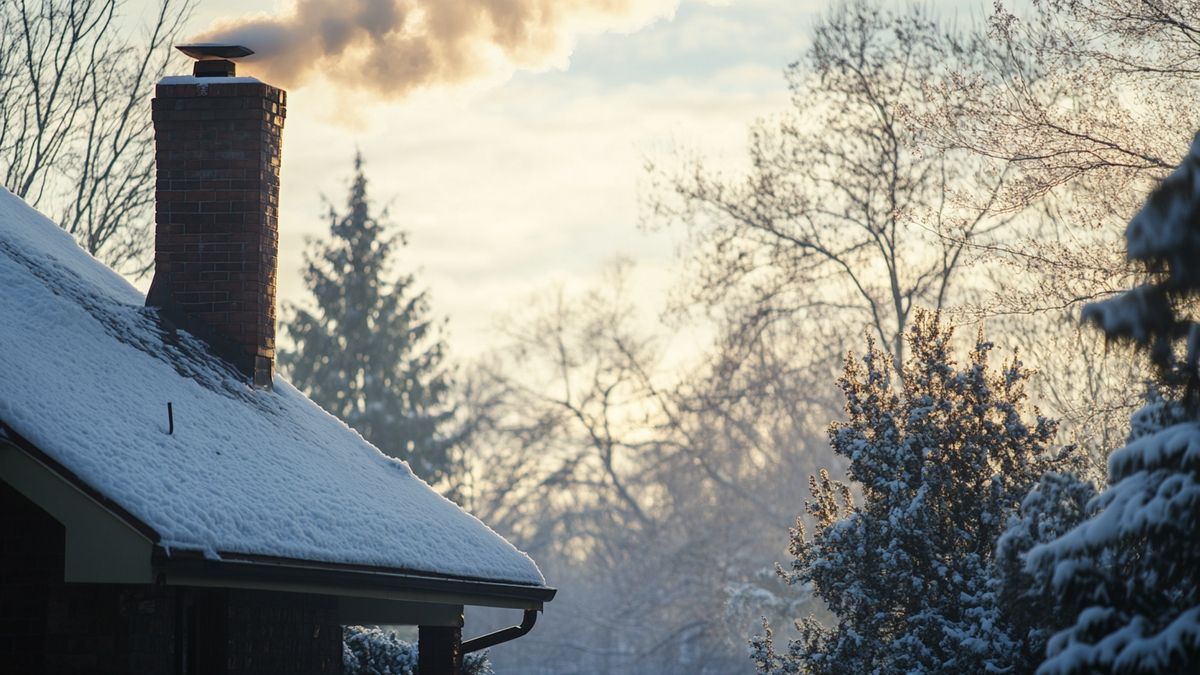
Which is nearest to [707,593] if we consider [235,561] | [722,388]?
[722,388]

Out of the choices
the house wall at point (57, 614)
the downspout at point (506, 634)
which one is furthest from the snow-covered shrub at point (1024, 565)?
the house wall at point (57, 614)

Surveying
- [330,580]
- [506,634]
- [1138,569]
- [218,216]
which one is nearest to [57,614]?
[330,580]

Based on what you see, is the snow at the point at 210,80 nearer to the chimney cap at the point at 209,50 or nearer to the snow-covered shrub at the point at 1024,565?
the chimney cap at the point at 209,50

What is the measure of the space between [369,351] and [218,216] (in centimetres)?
3177

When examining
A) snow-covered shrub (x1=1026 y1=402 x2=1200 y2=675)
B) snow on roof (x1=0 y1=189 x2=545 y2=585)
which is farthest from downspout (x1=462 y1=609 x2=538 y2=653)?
snow-covered shrub (x1=1026 y1=402 x2=1200 y2=675)

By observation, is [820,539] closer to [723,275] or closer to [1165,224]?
[1165,224]

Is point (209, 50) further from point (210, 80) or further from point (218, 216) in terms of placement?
point (218, 216)

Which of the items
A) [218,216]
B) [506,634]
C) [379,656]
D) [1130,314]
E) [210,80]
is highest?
[210,80]

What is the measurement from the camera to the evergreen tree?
43.3 m

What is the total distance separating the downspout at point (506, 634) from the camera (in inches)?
530

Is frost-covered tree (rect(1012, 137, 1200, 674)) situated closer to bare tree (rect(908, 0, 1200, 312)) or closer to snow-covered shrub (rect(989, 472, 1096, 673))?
snow-covered shrub (rect(989, 472, 1096, 673))

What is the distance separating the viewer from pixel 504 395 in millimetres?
44656

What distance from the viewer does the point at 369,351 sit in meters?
43.8

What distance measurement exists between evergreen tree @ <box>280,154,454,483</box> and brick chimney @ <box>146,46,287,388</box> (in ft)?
101
